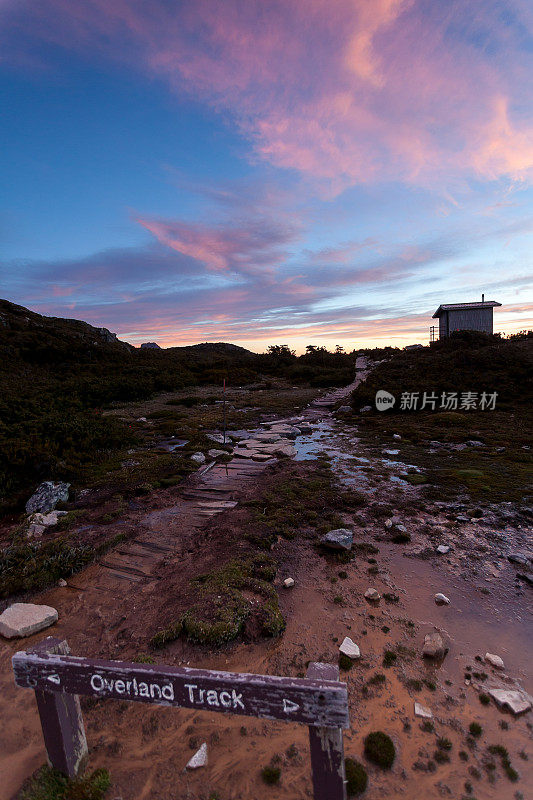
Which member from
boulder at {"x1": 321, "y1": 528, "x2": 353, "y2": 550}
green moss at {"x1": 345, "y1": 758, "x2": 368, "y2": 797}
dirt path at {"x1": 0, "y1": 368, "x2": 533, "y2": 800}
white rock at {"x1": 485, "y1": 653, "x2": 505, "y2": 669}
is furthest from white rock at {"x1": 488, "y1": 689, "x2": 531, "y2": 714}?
boulder at {"x1": 321, "y1": 528, "x2": 353, "y2": 550}

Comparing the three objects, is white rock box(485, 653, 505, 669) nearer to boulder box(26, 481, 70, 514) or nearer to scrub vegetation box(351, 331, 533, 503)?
scrub vegetation box(351, 331, 533, 503)

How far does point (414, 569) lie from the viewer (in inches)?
239

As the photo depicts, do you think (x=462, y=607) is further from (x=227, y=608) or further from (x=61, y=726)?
(x=61, y=726)

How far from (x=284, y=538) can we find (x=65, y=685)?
15.9ft

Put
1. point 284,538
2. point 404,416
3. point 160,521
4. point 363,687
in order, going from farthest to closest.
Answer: point 404,416
point 160,521
point 284,538
point 363,687

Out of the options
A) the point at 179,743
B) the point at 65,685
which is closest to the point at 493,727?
the point at 179,743

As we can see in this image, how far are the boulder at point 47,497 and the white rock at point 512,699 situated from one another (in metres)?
8.52

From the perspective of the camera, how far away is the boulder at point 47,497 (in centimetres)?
822

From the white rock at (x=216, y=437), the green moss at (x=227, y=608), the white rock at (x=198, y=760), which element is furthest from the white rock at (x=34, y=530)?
the white rock at (x=216, y=437)

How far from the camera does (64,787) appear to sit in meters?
3.02

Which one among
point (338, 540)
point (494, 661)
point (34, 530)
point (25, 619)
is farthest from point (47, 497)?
point (494, 661)

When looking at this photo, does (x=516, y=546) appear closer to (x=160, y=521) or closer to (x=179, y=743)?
(x=179, y=743)

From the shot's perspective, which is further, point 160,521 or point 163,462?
point 163,462

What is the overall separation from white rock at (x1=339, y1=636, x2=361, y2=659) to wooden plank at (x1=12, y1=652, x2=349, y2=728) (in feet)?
7.30
